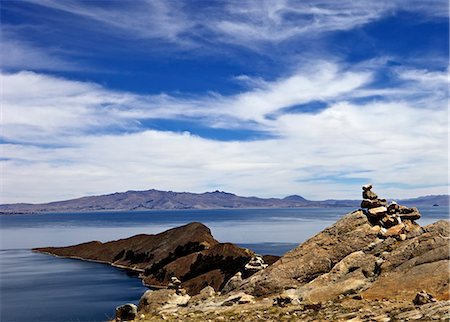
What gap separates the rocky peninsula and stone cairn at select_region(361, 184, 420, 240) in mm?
71

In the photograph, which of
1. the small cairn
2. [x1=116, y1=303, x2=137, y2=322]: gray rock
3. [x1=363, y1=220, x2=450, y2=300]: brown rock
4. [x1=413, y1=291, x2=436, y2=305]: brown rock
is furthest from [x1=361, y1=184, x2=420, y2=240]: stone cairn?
[x1=116, y1=303, x2=137, y2=322]: gray rock

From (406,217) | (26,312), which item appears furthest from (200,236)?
(406,217)

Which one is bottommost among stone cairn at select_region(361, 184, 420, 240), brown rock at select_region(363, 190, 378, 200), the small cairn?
the small cairn

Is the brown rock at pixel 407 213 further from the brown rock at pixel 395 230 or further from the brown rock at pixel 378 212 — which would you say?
the brown rock at pixel 395 230

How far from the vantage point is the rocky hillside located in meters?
20.2

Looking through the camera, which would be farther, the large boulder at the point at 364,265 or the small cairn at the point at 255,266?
the small cairn at the point at 255,266

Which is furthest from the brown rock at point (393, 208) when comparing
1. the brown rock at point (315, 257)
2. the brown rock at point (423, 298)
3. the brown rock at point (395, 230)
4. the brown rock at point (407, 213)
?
the brown rock at point (423, 298)

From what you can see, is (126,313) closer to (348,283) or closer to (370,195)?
(348,283)

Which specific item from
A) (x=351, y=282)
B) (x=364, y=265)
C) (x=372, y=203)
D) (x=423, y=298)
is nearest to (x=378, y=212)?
(x=372, y=203)

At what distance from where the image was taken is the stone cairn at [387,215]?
3238 centimetres

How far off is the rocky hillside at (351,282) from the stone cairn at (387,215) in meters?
0.07

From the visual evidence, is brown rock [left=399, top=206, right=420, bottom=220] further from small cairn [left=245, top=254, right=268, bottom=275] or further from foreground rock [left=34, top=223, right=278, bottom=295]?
foreground rock [left=34, top=223, right=278, bottom=295]

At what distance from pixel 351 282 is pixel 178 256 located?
337ft

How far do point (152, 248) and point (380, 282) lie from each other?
12196 centimetres
